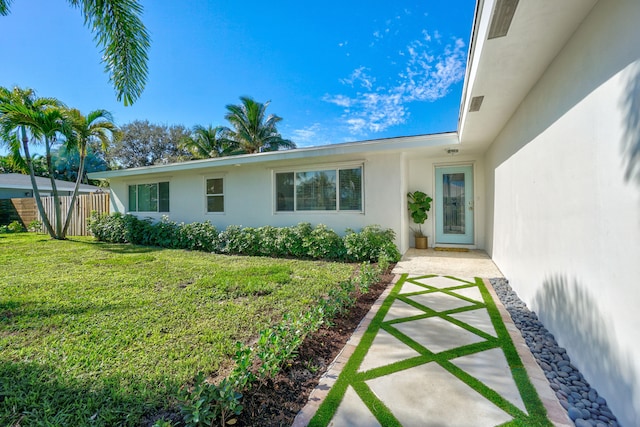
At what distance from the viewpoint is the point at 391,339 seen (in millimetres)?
2580

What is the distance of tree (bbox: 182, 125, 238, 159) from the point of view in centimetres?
1847

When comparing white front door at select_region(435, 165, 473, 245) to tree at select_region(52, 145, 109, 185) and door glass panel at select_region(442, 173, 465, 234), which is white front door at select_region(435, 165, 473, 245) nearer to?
door glass panel at select_region(442, 173, 465, 234)

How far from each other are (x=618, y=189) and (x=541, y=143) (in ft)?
5.14

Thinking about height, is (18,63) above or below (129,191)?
above

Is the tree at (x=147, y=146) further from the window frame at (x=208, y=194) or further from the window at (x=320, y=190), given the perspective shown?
the window at (x=320, y=190)

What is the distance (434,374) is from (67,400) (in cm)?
257

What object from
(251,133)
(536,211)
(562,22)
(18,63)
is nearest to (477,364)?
(536,211)

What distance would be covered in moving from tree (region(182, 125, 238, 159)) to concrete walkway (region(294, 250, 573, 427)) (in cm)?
1757

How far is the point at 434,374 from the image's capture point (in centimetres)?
202

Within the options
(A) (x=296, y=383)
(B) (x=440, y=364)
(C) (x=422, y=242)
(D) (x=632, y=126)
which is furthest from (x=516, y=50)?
(C) (x=422, y=242)

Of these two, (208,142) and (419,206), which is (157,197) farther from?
(208,142)

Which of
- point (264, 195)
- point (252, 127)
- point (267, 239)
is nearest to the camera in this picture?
point (267, 239)

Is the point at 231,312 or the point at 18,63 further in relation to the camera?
the point at 18,63

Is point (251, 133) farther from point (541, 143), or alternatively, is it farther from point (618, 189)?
point (618, 189)
